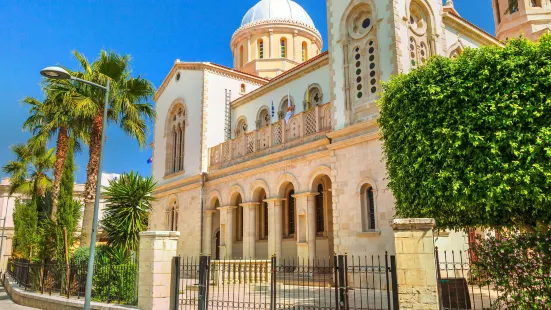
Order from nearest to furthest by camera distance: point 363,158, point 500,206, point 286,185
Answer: point 500,206 → point 363,158 → point 286,185

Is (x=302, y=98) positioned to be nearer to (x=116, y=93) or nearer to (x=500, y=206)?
(x=116, y=93)

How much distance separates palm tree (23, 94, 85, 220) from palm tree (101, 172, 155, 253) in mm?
4368

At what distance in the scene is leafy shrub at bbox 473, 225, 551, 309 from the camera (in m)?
8.16

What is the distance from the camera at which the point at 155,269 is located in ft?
34.0

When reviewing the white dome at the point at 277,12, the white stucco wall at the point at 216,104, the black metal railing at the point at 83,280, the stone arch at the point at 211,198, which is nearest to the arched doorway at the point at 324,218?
the stone arch at the point at 211,198

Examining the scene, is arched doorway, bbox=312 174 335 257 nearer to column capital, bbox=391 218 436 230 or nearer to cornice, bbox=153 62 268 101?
cornice, bbox=153 62 268 101

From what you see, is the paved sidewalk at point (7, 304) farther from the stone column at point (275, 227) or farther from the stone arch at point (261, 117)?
the stone arch at point (261, 117)

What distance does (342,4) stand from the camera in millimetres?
17828

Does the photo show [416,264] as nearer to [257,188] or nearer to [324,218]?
[324,218]

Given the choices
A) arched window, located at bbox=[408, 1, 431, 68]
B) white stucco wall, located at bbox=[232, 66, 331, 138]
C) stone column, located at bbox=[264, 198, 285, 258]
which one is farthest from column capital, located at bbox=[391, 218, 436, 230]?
white stucco wall, located at bbox=[232, 66, 331, 138]

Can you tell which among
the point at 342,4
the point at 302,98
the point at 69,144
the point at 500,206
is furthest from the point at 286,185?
the point at 500,206

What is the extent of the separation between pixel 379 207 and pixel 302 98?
900cm

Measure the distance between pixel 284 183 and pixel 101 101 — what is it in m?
8.37

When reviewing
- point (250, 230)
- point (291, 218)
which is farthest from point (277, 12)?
point (250, 230)
